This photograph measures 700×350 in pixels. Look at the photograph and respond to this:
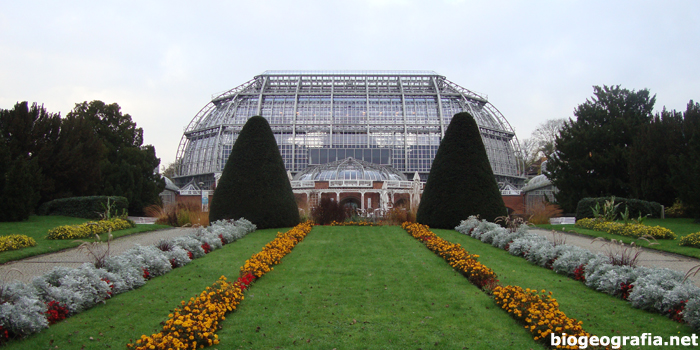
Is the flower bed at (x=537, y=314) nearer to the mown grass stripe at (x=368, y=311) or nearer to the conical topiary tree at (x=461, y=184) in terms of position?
the mown grass stripe at (x=368, y=311)

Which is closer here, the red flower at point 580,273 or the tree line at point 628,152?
the red flower at point 580,273


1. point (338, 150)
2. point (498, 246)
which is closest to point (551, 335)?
point (498, 246)

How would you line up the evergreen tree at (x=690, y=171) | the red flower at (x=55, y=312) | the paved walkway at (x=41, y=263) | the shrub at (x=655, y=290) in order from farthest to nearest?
the evergreen tree at (x=690, y=171) → the paved walkway at (x=41, y=263) → the shrub at (x=655, y=290) → the red flower at (x=55, y=312)

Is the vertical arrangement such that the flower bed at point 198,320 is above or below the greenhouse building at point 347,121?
below

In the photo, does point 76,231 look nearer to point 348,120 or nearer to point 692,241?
point 692,241

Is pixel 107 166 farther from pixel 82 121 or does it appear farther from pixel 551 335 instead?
pixel 551 335

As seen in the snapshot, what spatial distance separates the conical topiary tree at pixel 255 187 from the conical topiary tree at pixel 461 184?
655 cm

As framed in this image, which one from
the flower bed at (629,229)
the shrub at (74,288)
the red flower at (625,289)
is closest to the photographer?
the shrub at (74,288)

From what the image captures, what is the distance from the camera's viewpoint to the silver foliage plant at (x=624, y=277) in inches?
243

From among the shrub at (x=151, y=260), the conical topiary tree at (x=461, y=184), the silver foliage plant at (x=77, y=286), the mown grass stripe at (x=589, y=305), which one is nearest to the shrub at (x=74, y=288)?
the silver foliage plant at (x=77, y=286)

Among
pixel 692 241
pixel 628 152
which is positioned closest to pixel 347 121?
pixel 628 152

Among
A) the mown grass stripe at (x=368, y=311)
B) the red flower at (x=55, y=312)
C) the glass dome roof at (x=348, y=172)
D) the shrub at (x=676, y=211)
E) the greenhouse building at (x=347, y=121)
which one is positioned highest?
the greenhouse building at (x=347, y=121)

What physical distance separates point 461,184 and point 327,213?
311 inches

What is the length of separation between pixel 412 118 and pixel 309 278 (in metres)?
43.6
